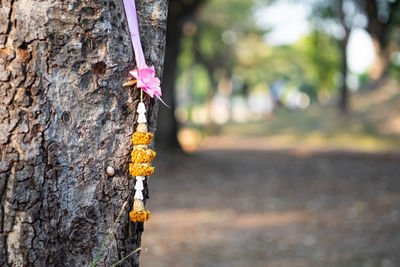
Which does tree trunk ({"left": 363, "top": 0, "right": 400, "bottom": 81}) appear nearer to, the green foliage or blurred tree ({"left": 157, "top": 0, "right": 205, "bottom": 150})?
the green foliage

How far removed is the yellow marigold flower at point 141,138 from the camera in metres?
1.69

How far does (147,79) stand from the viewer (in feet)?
5.52

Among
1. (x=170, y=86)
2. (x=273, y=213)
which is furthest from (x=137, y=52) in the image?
(x=170, y=86)

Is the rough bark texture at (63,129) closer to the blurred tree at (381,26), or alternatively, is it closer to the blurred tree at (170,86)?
the blurred tree at (170,86)

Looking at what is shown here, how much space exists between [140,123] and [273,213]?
618 centimetres

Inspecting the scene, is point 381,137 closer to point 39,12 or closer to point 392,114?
point 392,114

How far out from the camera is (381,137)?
16531mm

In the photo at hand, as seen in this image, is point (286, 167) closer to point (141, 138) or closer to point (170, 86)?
point (170, 86)

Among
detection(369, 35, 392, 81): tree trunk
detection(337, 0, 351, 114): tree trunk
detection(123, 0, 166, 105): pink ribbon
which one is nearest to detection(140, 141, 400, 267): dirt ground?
detection(123, 0, 166, 105): pink ribbon

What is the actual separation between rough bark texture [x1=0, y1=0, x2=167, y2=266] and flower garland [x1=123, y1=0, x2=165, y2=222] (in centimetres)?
4

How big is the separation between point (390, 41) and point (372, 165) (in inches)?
440

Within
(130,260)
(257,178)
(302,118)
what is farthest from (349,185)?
(302,118)

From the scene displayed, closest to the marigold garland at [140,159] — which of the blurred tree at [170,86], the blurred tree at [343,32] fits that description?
the blurred tree at [170,86]

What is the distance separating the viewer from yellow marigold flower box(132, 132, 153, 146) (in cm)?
169
